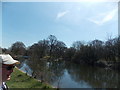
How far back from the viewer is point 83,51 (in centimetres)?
3288

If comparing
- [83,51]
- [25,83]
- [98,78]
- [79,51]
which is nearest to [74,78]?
[98,78]

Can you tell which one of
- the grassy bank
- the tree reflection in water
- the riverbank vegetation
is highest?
the riverbank vegetation

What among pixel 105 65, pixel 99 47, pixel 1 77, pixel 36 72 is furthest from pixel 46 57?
pixel 1 77

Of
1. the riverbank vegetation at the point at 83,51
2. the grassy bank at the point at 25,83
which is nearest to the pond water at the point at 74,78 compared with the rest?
the grassy bank at the point at 25,83

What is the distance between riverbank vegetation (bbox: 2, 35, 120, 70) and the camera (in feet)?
87.1

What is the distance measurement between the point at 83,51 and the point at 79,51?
184 cm

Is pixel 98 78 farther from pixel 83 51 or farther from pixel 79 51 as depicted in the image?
pixel 79 51

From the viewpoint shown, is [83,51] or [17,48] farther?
[17,48]

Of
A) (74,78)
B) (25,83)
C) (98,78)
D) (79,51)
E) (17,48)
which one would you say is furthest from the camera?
(17,48)

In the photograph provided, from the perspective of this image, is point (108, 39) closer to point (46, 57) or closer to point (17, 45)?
point (46, 57)

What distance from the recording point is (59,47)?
4375cm

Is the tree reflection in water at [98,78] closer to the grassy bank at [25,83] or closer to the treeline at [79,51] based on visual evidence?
the grassy bank at [25,83]

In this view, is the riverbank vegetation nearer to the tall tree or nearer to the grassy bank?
the tall tree

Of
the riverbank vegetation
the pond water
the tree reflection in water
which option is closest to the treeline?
the riverbank vegetation
